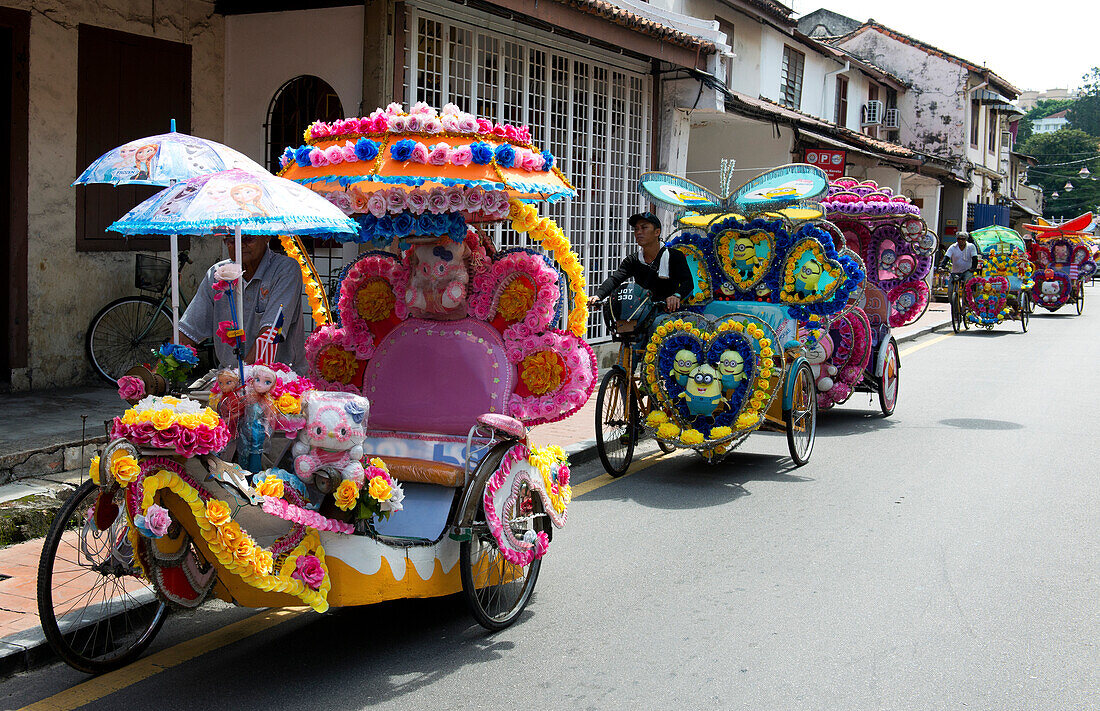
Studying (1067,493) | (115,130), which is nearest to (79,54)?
(115,130)

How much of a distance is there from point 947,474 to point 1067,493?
2.96ft

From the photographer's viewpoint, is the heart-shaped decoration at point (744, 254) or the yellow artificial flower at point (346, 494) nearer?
the yellow artificial flower at point (346, 494)

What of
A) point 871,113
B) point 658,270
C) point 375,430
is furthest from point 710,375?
point 871,113

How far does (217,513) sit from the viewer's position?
3.70 metres

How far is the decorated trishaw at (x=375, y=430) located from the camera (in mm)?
3838

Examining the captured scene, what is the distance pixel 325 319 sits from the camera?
5.98m

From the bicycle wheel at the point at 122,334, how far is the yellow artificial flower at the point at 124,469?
5798 mm

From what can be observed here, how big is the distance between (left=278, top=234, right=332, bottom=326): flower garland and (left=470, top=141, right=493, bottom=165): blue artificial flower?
4.70ft

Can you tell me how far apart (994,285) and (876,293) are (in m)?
11.7

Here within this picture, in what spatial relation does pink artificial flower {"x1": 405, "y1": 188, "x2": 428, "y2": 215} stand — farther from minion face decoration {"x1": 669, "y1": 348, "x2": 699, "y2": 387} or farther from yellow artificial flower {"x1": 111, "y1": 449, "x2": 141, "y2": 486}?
minion face decoration {"x1": 669, "y1": 348, "x2": 699, "y2": 387}

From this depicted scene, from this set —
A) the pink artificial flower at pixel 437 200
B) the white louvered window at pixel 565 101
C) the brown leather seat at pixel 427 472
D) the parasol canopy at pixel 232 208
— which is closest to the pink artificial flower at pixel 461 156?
the pink artificial flower at pixel 437 200

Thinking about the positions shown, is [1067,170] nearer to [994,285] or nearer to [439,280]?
[994,285]

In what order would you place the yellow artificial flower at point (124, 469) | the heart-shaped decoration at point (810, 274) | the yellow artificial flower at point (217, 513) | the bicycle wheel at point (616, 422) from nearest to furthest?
the yellow artificial flower at point (124, 469)
the yellow artificial flower at point (217, 513)
the bicycle wheel at point (616, 422)
the heart-shaped decoration at point (810, 274)

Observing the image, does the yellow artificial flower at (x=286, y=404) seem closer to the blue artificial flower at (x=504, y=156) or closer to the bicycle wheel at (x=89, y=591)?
the bicycle wheel at (x=89, y=591)
